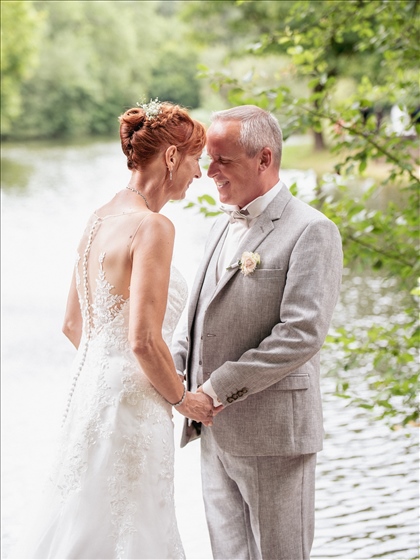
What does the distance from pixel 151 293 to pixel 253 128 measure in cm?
56

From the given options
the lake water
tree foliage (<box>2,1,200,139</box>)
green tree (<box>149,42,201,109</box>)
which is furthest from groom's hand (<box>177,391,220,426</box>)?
green tree (<box>149,42,201,109</box>)

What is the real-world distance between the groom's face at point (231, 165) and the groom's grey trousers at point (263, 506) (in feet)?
2.50

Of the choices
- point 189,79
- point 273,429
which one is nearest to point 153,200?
point 273,429

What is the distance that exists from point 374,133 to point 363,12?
707 mm

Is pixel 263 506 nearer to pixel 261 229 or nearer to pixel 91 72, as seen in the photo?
pixel 261 229

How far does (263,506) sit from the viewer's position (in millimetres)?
2783

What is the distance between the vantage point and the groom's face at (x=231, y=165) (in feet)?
8.87

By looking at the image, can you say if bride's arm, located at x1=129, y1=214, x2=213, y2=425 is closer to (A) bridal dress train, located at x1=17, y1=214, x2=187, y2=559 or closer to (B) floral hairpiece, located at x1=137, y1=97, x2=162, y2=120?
(A) bridal dress train, located at x1=17, y1=214, x2=187, y2=559

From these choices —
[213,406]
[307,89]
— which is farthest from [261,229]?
[307,89]

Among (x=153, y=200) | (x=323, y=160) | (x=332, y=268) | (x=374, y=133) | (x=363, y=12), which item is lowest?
(x=332, y=268)

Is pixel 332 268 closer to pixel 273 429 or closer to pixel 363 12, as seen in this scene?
pixel 273 429

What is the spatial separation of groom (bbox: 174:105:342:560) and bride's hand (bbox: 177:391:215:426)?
0.02 metres

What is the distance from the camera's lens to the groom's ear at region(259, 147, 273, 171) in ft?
8.91

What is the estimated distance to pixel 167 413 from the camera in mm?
2760
